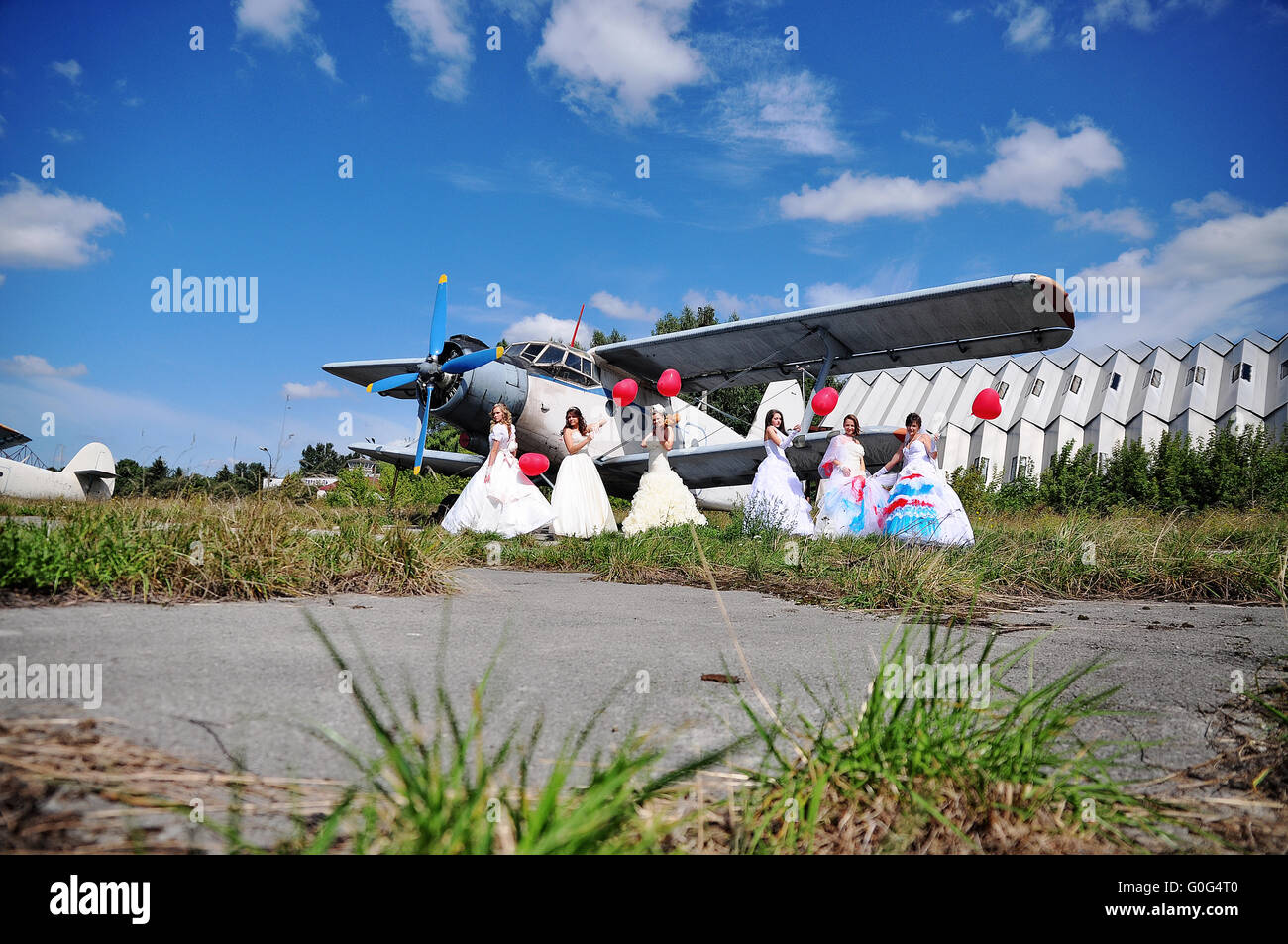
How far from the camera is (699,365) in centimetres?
1326

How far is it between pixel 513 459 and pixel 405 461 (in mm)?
4765

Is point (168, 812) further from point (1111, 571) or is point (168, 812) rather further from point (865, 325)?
point (865, 325)

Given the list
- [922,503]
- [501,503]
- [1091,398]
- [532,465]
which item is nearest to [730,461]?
[532,465]

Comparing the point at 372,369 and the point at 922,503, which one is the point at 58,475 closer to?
the point at 372,369

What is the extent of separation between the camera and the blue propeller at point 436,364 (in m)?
10.6

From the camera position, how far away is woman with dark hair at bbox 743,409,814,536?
8.39 meters

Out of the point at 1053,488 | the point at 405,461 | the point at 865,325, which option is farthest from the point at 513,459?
the point at 1053,488

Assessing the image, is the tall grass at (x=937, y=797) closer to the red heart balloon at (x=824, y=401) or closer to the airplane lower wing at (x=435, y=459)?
the red heart balloon at (x=824, y=401)

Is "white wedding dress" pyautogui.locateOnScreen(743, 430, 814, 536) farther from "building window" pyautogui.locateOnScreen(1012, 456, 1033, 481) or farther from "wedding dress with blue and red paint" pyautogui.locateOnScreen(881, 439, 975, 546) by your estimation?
"building window" pyautogui.locateOnScreen(1012, 456, 1033, 481)

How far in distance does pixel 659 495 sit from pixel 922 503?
3923mm

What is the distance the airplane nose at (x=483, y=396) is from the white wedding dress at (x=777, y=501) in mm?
4672

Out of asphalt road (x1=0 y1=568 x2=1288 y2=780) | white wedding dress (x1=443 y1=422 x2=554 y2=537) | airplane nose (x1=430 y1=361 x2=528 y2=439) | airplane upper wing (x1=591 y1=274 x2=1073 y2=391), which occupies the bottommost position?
asphalt road (x1=0 y1=568 x2=1288 y2=780)

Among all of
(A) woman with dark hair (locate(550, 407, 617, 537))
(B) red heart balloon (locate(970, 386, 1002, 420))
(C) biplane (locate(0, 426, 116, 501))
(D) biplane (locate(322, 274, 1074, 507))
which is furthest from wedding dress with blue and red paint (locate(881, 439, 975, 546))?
(C) biplane (locate(0, 426, 116, 501))

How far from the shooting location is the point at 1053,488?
87.9 feet
